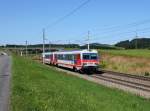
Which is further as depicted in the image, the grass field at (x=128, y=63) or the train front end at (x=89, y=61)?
the grass field at (x=128, y=63)

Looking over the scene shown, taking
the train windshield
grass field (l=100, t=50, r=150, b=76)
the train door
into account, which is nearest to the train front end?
the train windshield

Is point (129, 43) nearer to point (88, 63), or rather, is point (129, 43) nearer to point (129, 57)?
point (129, 57)

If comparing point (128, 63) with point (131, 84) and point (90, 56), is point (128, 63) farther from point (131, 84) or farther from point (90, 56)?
point (131, 84)

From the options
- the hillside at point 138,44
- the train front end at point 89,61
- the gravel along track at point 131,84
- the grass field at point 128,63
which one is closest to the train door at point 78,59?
the train front end at point 89,61

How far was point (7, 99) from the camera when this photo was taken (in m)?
17.5

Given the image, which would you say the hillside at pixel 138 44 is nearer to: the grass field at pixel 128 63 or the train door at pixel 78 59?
the grass field at pixel 128 63

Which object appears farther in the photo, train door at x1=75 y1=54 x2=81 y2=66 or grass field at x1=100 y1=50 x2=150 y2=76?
grass field at x1=100 y1=50 x2=150 y2=76

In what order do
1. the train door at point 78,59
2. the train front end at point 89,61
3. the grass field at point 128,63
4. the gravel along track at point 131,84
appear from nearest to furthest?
the gravel along track at point 131,84, the train front end at point 89,61, the train door at point 78,59, the grass field at point 128,63

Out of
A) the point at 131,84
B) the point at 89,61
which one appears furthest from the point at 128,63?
the point at 131,84

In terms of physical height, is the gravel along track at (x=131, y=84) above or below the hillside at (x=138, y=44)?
below

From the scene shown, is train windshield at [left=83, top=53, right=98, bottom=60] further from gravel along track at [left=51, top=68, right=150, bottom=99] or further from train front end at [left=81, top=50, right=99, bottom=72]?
gravel along track at [left=51, top=68, right=150, bottom=99]

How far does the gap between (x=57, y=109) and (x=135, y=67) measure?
154 ft

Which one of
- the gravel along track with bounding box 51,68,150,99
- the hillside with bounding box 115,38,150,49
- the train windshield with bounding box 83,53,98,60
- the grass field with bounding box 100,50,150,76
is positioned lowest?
the gravel along track with bounding box 51,68,150,99

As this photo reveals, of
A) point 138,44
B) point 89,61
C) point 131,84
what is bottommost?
point 131,84
